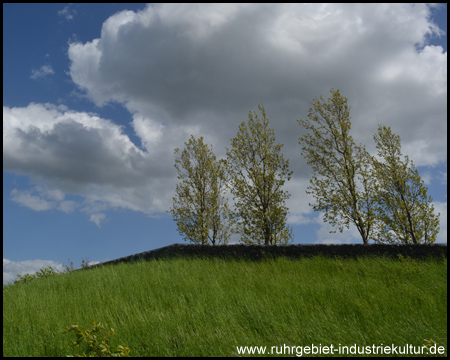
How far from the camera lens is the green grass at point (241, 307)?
240 inches

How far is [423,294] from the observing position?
7.77m

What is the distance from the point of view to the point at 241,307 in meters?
7.48

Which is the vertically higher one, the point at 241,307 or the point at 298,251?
the point at 298,251

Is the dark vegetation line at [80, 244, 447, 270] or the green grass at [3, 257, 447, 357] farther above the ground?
the dark vegetation line at [80, 244, 447, 270]

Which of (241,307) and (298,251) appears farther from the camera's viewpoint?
(298,251)

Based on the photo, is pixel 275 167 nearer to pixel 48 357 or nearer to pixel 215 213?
pixel 215 213

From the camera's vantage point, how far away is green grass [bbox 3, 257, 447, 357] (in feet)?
20.0

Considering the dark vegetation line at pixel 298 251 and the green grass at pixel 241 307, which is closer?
the green grass at pixel 241 307

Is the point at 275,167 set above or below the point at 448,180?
above

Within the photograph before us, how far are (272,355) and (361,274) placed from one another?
17.7 ft

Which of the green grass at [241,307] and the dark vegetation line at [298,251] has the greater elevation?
the dark vegetation line at [298,251]

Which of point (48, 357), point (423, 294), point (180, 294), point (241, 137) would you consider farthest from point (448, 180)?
point (241, 137)

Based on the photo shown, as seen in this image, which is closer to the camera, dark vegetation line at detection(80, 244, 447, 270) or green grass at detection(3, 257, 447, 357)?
green grass at detection(3, 257, 447, 357)

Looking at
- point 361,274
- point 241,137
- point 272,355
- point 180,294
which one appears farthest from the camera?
point 241,137
